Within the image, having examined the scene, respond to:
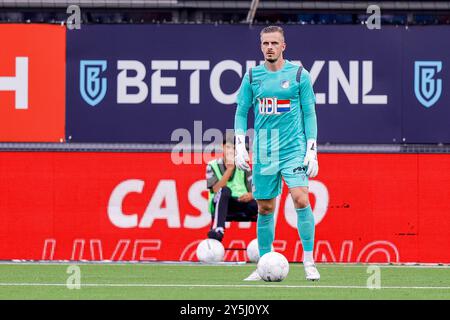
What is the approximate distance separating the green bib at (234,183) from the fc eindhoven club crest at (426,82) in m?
2.18

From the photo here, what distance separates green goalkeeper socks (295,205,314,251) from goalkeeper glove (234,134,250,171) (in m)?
0.60

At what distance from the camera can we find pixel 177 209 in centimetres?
1402

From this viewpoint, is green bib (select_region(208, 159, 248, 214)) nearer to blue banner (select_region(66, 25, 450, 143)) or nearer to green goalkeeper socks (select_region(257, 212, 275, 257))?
blue banner (select_region(66, 25, 450, 143))

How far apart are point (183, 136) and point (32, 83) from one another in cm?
→ 181

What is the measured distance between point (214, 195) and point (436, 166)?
2.51 m

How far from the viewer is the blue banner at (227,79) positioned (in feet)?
45.9

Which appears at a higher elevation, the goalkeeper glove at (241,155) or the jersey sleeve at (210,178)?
the goalkeeper glove at (241,155)

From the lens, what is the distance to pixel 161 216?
1404 centimetres

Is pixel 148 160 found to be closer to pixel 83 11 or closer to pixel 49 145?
pixel 49 145

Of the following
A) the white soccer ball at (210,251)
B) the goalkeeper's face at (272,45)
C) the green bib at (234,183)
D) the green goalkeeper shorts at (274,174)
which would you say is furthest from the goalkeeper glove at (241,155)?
the green bib at (234,183)

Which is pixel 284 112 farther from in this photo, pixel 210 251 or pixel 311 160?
pixel 210 251

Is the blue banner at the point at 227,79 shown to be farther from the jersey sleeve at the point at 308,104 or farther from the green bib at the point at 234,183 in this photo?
the jersey sleeve at the point at 308,104

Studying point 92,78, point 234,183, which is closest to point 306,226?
point 234,183

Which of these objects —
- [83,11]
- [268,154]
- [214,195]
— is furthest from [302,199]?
[83,11]
